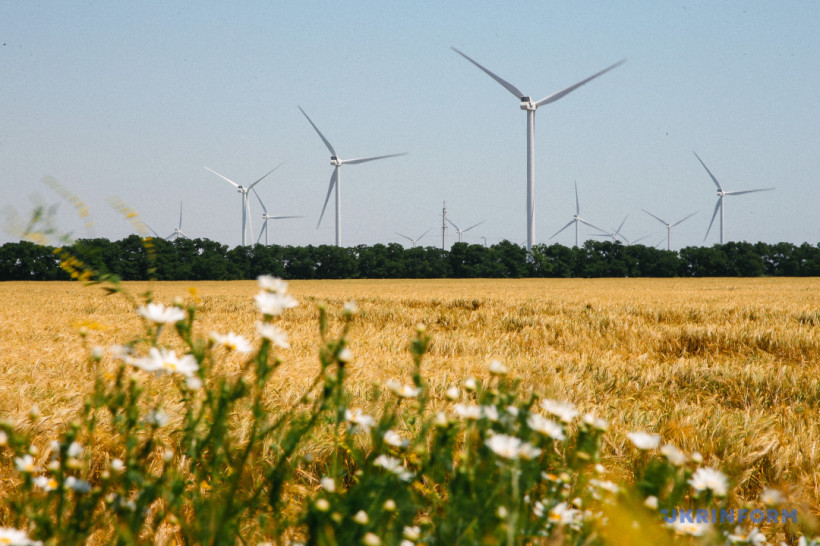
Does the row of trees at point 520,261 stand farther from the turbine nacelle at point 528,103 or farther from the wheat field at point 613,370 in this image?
the wheat field at point 613,370

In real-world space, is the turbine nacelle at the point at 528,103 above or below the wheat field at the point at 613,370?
above

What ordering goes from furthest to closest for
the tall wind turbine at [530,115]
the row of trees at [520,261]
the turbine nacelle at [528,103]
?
the row of trees at [520,261] < the turbine nacelle at [528,103] < the tall wind turbine at [530,115]

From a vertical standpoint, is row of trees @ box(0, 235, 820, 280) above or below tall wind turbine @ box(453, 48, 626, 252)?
below

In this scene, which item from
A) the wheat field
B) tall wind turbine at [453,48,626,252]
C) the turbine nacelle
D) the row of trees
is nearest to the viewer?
the wheat field

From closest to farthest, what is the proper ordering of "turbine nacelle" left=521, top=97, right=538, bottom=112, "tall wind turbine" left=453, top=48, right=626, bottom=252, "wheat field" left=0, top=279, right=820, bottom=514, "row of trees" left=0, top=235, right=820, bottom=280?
1. "wheat field" left=0, top=279, right=820, bottom=514
2. "tall wind turbine" left=453, top=48, right=626, bottom=252
3. "turbine nacelle" left=521, top=97, right=538, bottom=112
4. "row of trees" left=0, top=235, right=820, bottom=280

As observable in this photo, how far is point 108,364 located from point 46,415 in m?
1.67

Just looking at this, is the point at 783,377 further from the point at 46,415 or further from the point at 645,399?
the point at 46,415

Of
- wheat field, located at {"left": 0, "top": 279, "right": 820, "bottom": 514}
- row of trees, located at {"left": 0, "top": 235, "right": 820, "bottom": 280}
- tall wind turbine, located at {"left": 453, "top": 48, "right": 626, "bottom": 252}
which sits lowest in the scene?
wheat field, located at {"left": 0, "top": 279, "right": 820, "bottom": 514}

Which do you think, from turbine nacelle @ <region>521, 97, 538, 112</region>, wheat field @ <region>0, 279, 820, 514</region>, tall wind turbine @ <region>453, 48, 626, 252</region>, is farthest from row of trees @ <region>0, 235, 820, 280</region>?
wheat field @ <region>0, 279, 820, 514</region>

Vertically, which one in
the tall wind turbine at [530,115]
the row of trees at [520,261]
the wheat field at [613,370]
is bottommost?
the wheat field at [613,370]

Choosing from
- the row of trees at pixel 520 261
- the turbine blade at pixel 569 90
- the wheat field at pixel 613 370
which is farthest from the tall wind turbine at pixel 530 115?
the wheat field at pixel 613 370

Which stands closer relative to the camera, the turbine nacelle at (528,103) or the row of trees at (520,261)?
the turbine nacelle at (528,103)

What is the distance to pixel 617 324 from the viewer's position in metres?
7.18

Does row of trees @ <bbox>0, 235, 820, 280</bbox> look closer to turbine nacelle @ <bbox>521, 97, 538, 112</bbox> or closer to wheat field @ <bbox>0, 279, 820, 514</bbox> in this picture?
turbine nacelle @ <bbox>521, 97, 538, 112</bbox>
